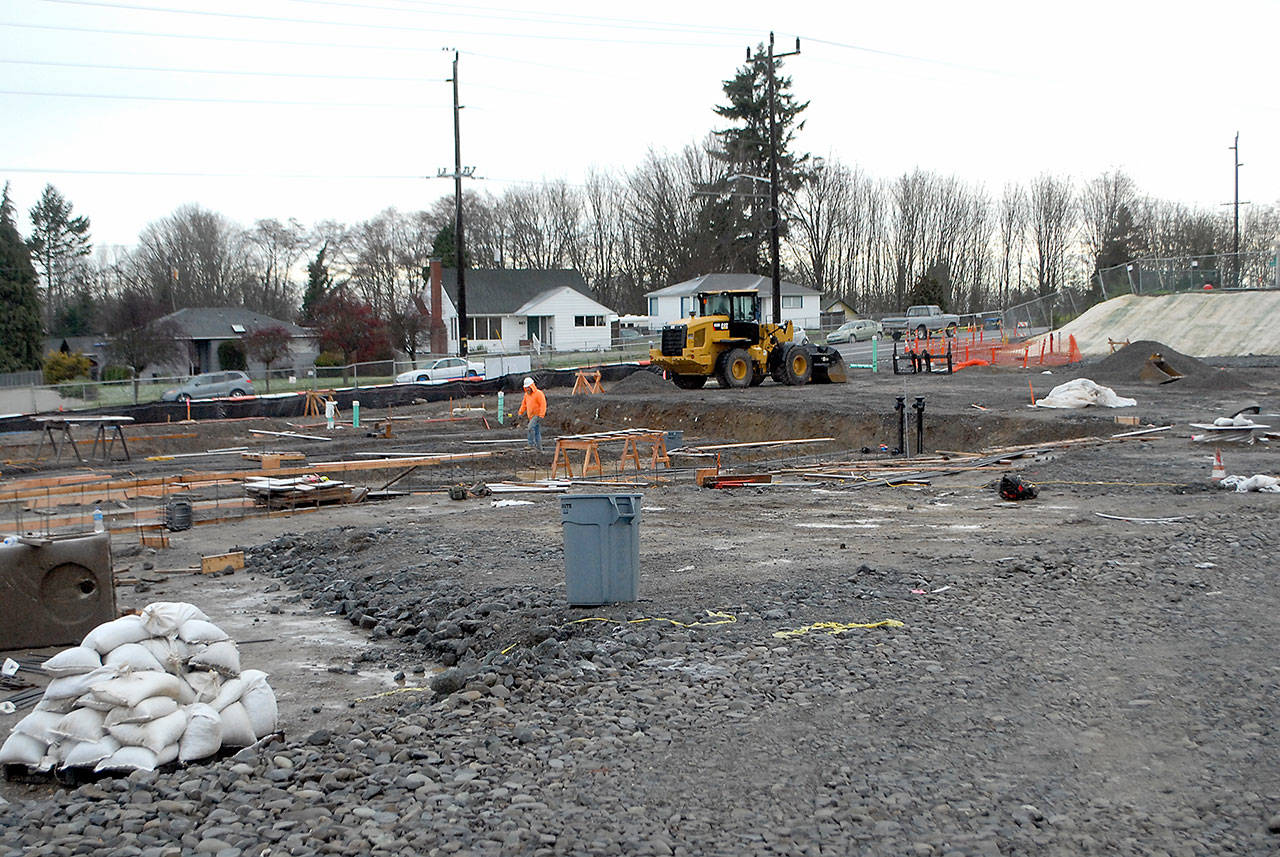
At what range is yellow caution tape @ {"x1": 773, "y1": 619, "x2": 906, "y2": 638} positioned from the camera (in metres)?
7.72

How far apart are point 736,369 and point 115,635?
92.6 feet

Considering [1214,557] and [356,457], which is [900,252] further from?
[1214,557]

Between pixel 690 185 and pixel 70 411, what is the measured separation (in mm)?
56026

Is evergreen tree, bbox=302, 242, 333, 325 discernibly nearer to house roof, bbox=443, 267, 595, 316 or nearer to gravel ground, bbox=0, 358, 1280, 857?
house roof, bbox=443, 267, 595, 316

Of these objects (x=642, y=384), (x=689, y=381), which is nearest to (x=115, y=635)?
(x=689, y=381)

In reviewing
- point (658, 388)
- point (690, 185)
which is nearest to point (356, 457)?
point (658, 388)

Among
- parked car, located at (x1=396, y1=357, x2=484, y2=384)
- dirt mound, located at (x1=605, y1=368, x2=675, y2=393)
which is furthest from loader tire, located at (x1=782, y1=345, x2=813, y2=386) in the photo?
parked car, located at (x1=396, y1=357, x2=484, y2=384)

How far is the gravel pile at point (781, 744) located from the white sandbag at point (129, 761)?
239 millimetres

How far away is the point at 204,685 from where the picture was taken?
22.2 ft

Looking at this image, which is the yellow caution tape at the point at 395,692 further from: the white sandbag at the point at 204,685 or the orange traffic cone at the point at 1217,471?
the orange traffic cone at the point at 1217,471

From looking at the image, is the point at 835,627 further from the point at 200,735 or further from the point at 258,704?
the point at 200,735

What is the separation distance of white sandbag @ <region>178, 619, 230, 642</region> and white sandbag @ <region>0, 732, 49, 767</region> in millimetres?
1002

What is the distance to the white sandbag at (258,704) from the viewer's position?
22.4 feet

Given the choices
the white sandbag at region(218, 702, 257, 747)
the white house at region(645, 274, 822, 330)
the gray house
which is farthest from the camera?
the white house at region(645, 274, 822, 330)
